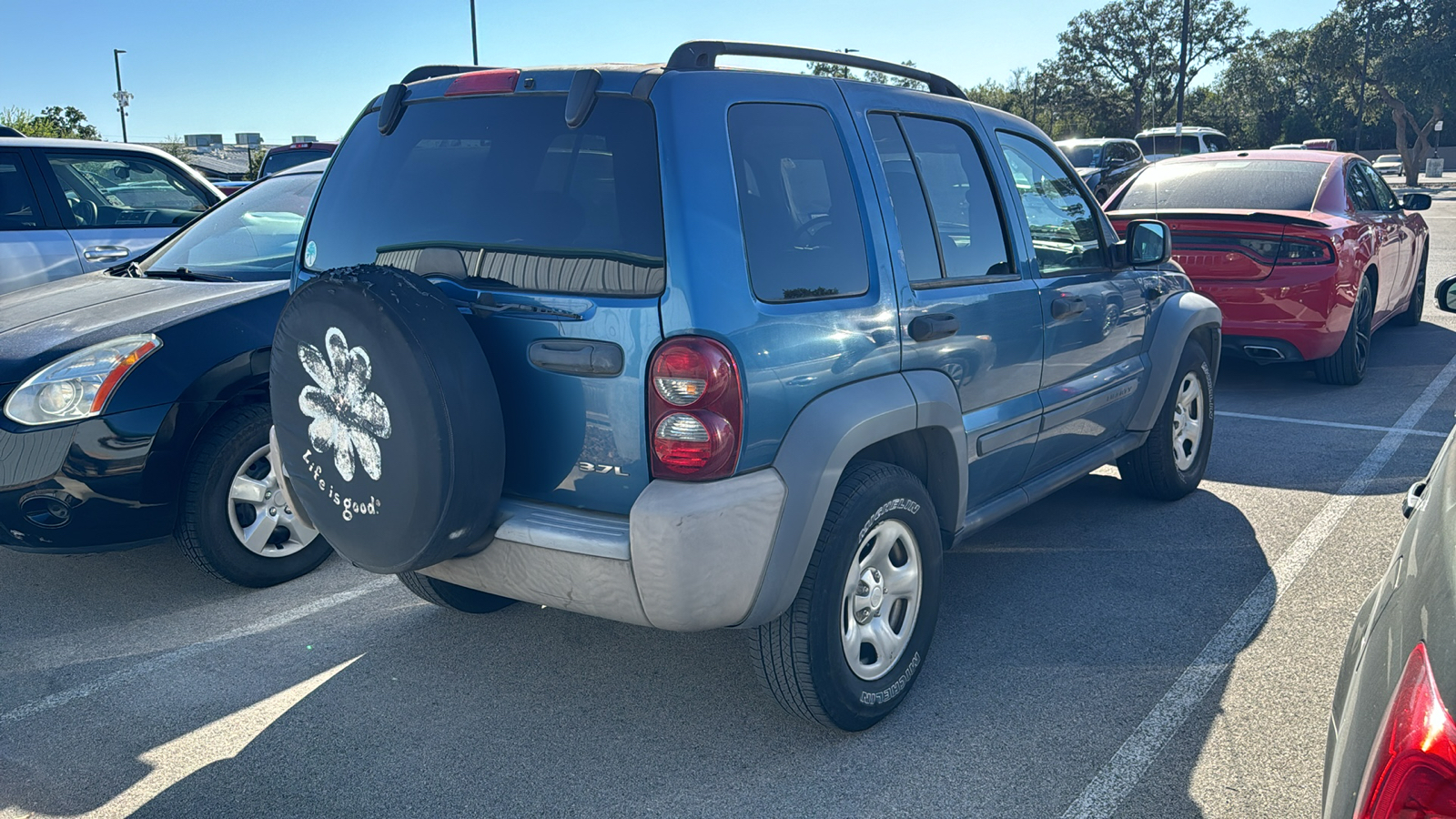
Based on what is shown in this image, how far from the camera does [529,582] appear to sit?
2936mm

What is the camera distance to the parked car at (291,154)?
14.0 m

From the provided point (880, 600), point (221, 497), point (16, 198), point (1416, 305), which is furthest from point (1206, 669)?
point (1416, 305)

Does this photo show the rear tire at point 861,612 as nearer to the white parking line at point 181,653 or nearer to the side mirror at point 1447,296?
the side mirror at point 1447,296

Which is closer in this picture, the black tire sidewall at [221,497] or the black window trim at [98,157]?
the black tire sidewall at [221,497]

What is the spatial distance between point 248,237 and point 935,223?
3452 mm

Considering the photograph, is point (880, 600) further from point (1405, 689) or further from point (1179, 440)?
point (1179, 440)

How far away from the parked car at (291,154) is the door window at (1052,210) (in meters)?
11.5

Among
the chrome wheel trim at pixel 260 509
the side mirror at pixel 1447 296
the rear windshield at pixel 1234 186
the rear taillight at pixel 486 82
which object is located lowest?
the chrome wheel trim at pixel 260 509

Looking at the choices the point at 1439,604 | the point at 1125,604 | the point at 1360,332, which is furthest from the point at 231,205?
the point at 1360,332

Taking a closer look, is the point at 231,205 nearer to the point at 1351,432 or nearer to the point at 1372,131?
the point at 1351,432

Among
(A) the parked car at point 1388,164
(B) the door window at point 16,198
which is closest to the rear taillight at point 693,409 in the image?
(B) the door window at point 16,198

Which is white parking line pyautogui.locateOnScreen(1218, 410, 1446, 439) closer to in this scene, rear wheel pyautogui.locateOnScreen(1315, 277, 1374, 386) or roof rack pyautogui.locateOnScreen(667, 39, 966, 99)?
rear wheel pyautogui.locateOnScreen(1315, 277, 1374, 386)

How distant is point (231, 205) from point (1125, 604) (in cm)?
462

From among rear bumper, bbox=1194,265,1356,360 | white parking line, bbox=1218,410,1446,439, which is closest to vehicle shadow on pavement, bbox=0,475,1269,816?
white parking line, bbox=1218,410,1446,439
